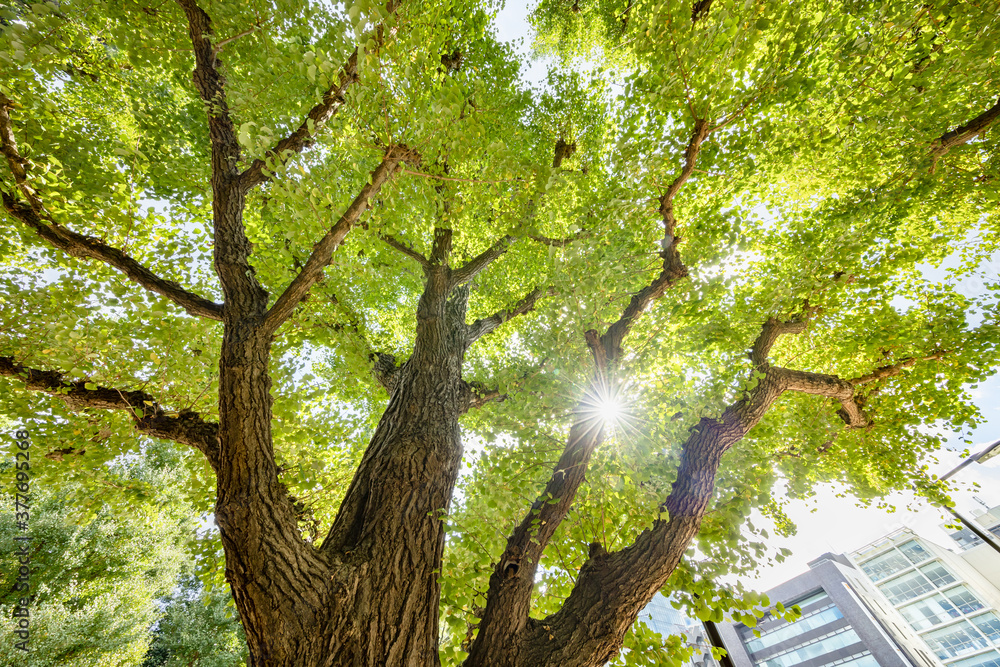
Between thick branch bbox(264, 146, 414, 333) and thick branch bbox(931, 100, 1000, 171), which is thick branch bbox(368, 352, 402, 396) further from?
thick branch bbox(931, 100, 1000, 171)

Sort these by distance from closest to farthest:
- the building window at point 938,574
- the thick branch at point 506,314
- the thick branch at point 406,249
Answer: the thick branch at point 406,249, the thick branch at point 506,314, the building window at point 938,574

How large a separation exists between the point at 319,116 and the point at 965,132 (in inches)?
359

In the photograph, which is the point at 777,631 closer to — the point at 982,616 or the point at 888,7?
the point at 982,616

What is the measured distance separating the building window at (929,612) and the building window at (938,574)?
2.96 ft

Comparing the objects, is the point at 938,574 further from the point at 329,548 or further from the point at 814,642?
the point at 329,548

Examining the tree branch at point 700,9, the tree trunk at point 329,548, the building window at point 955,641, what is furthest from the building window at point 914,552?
A: the tree trunk at point 329,548

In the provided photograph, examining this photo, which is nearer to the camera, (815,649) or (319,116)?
(319,116)

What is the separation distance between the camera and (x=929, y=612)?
91.8 feet

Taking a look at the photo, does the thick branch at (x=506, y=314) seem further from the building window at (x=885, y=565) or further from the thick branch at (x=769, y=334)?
the building window at (x=885, y=565)

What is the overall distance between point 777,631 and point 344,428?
Answer: 40.5 metres

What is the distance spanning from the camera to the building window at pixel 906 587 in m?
28.6

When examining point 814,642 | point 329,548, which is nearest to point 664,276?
point 329,548

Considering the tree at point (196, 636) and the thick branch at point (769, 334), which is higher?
the tree at point (196, 636)

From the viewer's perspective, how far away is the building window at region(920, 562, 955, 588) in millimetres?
27656
